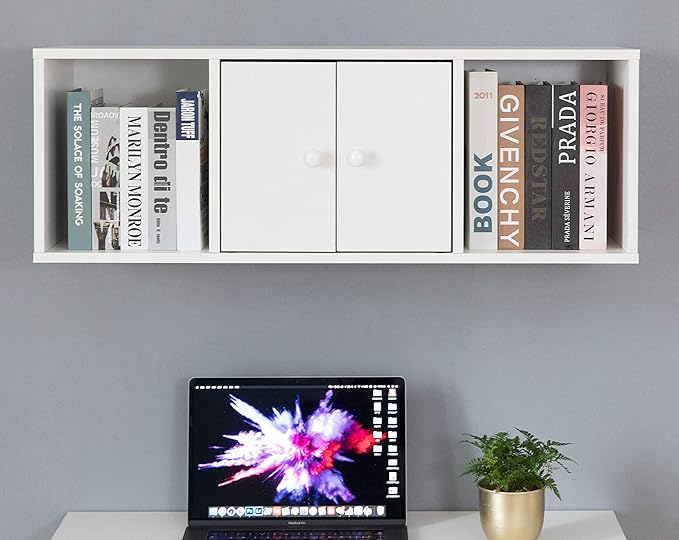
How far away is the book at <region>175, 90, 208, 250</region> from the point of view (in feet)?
5.48

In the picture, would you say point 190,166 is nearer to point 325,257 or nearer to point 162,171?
point 162,171

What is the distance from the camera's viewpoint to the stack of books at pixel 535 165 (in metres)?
1.70

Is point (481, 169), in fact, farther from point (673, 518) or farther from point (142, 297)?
point (673, 518)

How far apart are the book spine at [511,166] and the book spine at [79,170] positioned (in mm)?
681

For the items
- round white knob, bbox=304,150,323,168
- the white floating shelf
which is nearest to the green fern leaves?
the white floating shelf

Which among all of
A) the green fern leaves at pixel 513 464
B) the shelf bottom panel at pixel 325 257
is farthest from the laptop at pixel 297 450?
the shelf bottom panel at pixel 325 257

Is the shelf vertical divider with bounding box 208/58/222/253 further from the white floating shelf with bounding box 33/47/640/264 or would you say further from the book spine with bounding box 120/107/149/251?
the book spine with bounding box 120/107/149/251

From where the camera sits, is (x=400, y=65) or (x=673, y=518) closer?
(x=400, y=65)

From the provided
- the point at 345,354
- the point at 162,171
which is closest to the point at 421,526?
the point at 345,354

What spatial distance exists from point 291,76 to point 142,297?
0.54 m

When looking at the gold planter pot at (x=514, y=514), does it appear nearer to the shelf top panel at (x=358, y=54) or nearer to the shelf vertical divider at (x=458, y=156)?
the shelf vertical divider at (x=458, y=156)

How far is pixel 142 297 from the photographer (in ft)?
6.36

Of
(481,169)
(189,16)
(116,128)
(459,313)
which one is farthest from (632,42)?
(116,128)

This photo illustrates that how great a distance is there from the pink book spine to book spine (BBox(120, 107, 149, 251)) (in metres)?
0.72
